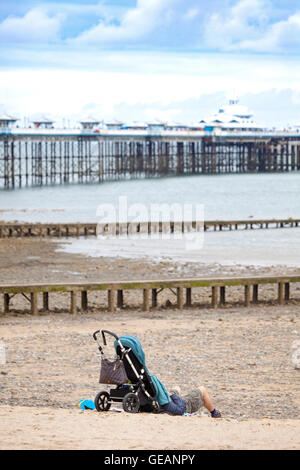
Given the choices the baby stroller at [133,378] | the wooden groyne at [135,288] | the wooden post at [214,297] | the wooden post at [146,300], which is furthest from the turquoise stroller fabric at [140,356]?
the wooden post at [214,297]

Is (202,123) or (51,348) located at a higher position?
(202,123)

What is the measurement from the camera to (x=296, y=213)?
59875mm

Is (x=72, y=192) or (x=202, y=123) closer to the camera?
(x=72, y=192)

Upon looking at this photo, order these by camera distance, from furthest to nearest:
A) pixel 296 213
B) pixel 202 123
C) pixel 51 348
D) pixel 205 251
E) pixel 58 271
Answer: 1. pixel 202 123
2. pixel 296 213
3. pixel 205 251
4. pixel 58 271
5. pixel 51 348

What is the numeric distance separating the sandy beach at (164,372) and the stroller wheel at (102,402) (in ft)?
0.81

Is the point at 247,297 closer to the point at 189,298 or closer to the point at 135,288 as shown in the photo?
the point at 189,298

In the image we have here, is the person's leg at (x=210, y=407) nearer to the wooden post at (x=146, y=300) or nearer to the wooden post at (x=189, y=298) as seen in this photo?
the wooden post at (x=146, y=300)

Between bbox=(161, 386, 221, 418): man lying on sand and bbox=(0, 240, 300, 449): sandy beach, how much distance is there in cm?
18

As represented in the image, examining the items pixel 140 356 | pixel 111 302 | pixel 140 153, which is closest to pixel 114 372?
pixel 140 356

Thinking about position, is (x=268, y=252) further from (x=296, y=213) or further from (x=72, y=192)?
(x=72, y=192)

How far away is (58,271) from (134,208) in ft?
116

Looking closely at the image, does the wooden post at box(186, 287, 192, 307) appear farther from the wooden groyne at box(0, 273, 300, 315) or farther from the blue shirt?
the blue shirt

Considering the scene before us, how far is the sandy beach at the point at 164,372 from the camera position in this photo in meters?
7.67

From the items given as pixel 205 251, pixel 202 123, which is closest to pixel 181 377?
pixel 205 251
